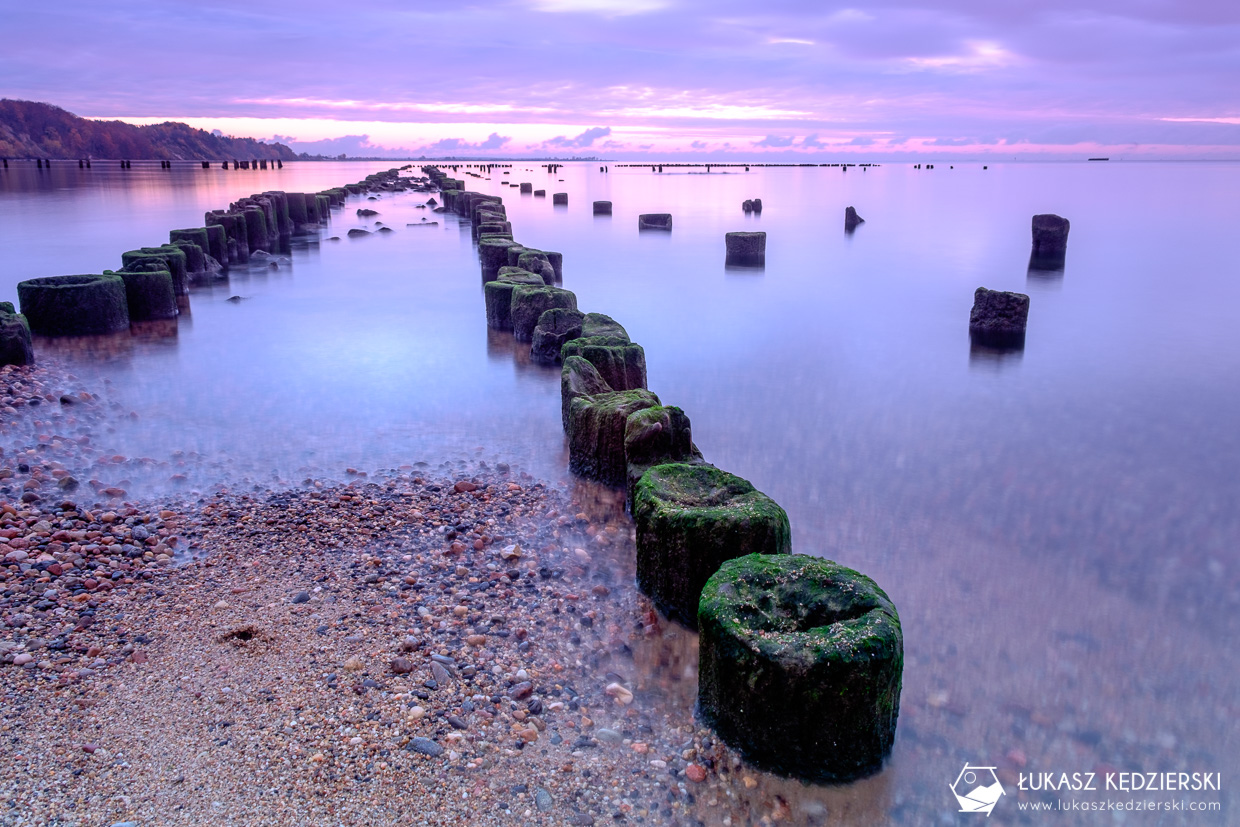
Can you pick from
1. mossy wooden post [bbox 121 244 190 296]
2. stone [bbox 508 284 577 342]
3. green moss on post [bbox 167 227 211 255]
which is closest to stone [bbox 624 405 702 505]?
stone [bbox 508 284 577 342]

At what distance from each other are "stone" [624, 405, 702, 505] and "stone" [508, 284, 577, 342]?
3.98 metres

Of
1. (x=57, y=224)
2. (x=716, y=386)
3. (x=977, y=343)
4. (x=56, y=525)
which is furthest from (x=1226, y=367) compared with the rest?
(x=57, y=224)

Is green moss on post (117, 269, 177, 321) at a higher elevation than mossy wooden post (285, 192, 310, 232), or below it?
below

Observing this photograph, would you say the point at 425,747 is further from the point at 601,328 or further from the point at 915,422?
the point at 915,422

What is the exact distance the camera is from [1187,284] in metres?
13.2

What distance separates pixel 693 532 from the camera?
10.6 feet

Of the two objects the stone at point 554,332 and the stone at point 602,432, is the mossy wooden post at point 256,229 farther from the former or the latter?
the stone at point 602,432

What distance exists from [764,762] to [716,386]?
4.95 m

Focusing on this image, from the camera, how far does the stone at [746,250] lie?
14812 mm

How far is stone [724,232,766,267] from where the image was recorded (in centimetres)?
1481

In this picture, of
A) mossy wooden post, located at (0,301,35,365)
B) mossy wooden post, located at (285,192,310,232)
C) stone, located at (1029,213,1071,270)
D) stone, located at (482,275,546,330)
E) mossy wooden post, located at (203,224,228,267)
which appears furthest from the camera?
mossy wooden post, located at (285,192,310,232)

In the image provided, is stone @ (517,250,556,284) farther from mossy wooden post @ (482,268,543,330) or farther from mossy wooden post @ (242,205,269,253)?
mossy wooden post @ (242,205,269,253)

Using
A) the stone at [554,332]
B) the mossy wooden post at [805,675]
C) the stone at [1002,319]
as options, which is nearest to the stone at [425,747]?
the mossy wooden post at [805,675]

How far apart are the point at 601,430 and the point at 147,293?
6953 millimetres
